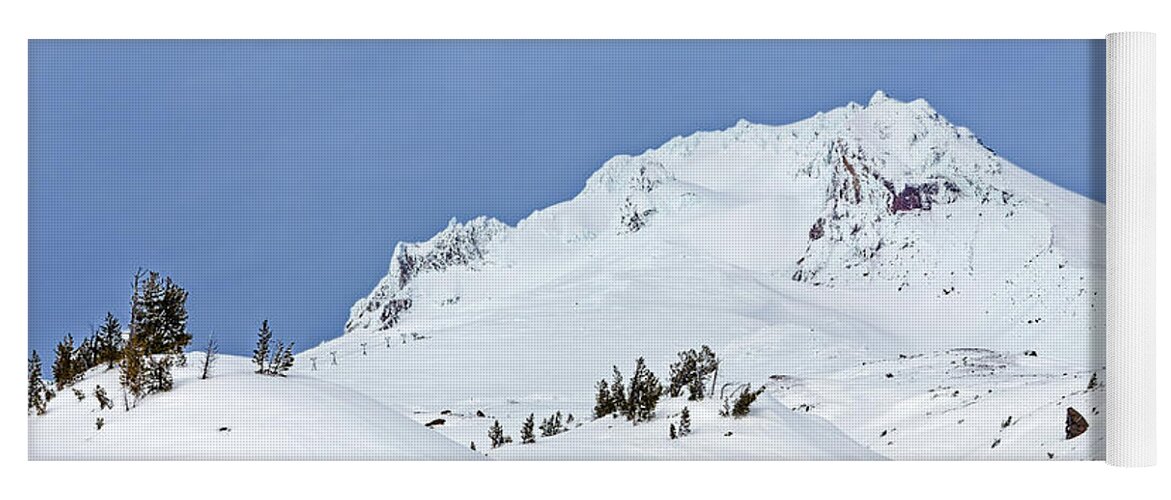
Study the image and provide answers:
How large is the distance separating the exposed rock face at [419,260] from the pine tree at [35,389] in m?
1.71

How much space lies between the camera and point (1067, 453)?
6.18 meters

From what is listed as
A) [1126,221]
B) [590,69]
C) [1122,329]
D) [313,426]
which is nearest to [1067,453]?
[1122,329]

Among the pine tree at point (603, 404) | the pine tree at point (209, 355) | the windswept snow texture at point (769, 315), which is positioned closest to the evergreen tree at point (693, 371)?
the windswept snow texture at point (769, 315)

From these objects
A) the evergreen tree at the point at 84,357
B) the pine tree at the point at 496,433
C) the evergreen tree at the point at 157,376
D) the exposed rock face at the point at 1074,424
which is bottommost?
the pine tree at the point at 496,433

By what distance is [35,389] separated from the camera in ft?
20.4

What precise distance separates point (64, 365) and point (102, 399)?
0.29 metres

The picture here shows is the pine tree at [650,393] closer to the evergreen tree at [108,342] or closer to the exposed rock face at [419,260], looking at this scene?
the exposed rock face at [419,260]

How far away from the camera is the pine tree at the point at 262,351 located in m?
6.31

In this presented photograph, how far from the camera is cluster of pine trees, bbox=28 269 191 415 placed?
6.19m

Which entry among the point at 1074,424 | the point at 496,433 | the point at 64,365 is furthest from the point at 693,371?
the point at 64,365

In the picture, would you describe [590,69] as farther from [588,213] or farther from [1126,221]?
[1126,221]

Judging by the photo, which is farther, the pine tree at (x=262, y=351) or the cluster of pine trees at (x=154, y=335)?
the pine tree at (x=262, y=351)

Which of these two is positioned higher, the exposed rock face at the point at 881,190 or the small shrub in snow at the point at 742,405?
the exposed rock face at the point at 881,190

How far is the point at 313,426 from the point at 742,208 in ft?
8.83
